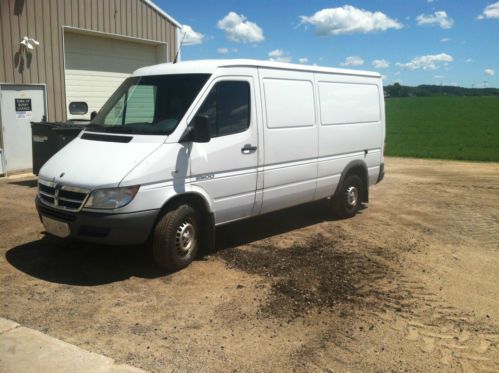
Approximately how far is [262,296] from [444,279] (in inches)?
83.0

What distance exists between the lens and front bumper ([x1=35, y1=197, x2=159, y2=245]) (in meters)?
5.19

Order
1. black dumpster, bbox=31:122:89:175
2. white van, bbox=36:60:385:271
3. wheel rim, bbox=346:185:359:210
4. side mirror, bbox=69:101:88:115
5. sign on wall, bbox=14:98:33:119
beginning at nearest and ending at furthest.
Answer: white van, bbox=36:60:385:271, wheel rim, bbox=346:185:359:210, black dumpster, bbox=31:122:89:175, sign on wall, bbox=14:98:33:119, side mirror, bbox=69:101:88:115

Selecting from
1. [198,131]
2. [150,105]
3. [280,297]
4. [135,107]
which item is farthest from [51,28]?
[280,297]

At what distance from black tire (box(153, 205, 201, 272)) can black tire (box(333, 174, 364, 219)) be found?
3149 mm

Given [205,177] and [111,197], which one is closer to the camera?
[111,197]

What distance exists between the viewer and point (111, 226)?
5.18 m

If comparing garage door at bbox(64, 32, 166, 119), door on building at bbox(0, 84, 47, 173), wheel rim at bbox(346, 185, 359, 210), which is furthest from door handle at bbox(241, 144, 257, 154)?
garage door at bbox(64, 32, 166, 119)

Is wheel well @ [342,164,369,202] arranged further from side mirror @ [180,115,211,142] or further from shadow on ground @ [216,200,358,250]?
side mirror @ [180,115,211,142]

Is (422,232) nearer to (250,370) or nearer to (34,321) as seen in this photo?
(250,370)

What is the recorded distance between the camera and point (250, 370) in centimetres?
376

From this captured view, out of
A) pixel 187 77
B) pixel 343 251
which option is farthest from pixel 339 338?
pixel 187 77

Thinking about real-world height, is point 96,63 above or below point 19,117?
above

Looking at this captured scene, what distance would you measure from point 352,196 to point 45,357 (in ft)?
19.2

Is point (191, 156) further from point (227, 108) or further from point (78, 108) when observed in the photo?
point (78, 108)
